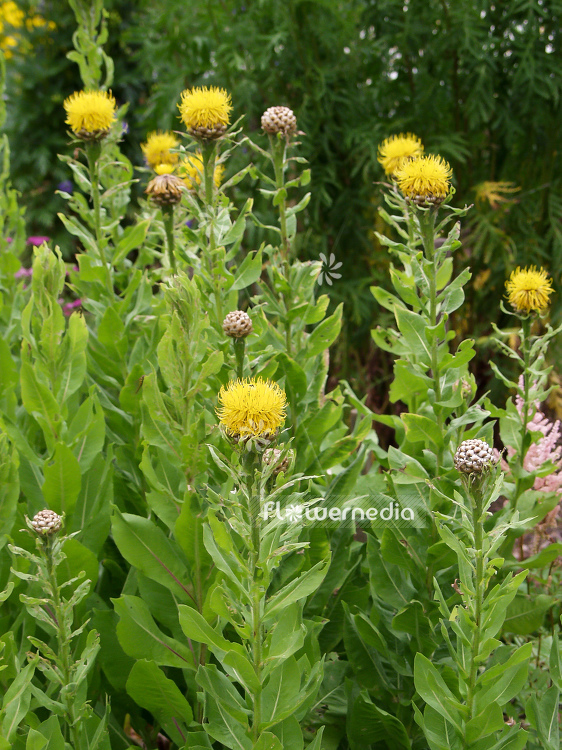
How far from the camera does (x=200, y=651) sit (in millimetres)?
1234

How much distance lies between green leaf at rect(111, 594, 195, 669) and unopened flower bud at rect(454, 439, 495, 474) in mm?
552

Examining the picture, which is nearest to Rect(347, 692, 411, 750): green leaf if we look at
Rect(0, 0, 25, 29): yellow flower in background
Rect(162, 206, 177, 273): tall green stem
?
Rect(162, 206, 177, 273): tall green stem

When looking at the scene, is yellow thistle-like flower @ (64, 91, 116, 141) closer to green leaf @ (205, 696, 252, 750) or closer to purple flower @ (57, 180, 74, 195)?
green leaf @ (205, 696, 252, 750)

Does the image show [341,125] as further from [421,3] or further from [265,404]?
[265,404]

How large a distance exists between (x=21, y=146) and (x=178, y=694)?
6440 mm

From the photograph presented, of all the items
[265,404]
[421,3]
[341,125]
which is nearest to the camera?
[265,404]

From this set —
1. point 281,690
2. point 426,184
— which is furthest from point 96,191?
point 281,690

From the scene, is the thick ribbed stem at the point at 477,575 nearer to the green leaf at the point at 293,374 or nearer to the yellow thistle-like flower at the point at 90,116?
the green leaf at the point at 293,374

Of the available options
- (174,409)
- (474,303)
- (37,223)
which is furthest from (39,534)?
(37,223)

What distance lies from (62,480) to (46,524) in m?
0.31

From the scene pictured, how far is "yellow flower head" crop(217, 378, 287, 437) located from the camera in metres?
0.92

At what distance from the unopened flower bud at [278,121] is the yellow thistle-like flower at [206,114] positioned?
3.4 inches

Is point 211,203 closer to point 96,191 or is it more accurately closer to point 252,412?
point 96,191

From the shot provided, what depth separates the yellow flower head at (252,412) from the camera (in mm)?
918
